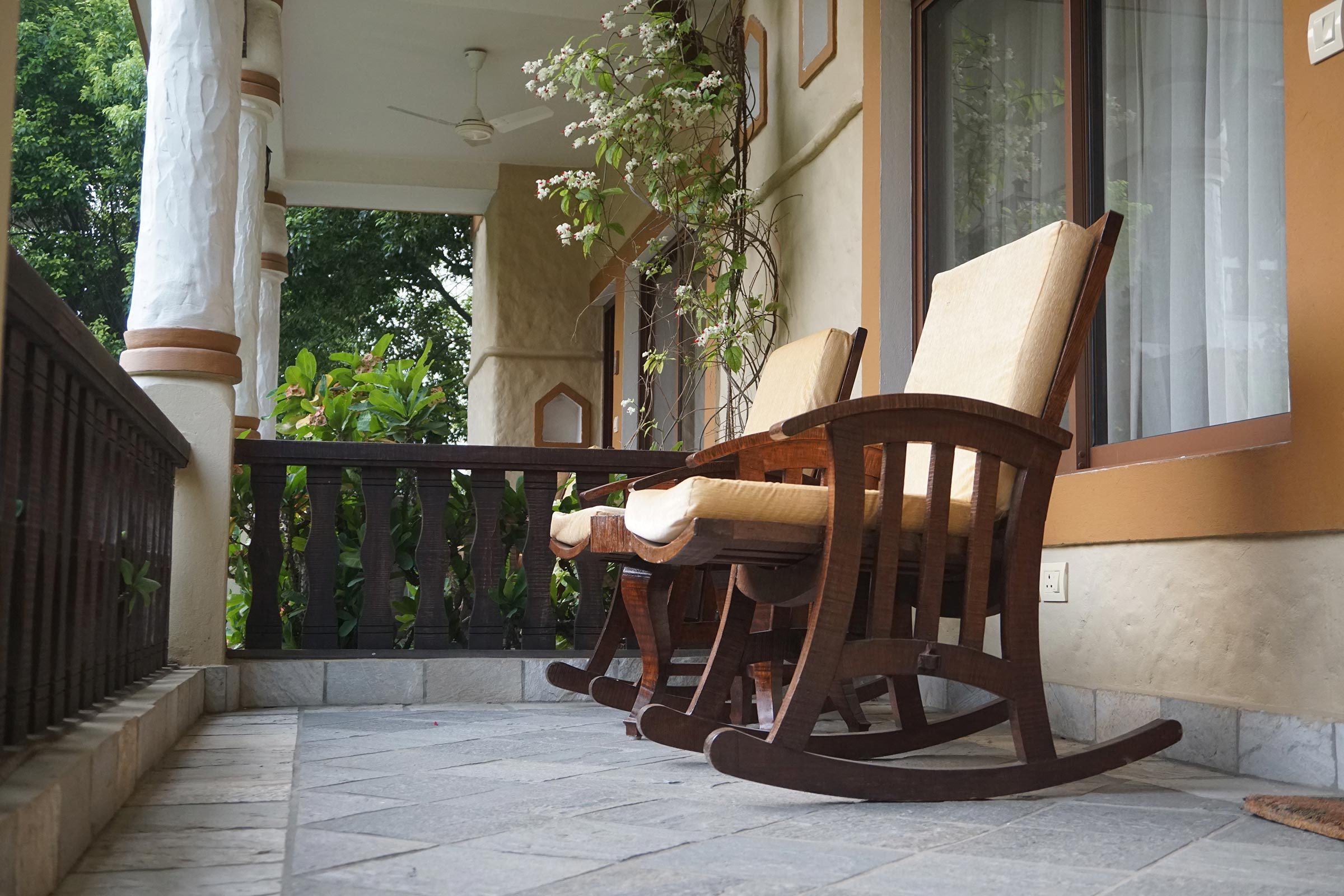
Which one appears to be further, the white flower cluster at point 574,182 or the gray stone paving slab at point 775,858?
the white flower cluster at point 574,182

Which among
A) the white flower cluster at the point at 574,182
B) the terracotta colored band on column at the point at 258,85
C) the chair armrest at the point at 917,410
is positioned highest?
the terracotta colored band on column at the point at 258,85

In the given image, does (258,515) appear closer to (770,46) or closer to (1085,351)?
(1085,351)

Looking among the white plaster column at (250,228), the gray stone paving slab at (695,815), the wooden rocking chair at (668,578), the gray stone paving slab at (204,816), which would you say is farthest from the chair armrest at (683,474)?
A: the white plaster column at (250,228)

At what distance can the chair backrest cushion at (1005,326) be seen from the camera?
2.26 meters

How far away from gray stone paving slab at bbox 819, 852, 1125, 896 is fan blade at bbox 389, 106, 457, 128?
23.5ft

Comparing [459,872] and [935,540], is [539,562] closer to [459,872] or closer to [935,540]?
[935,540]

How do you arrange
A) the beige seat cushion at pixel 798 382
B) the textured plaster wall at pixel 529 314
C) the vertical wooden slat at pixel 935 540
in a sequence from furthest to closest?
the textured plaster wall at pixel 529 314 → the beige seat cushion at pixel 798 382 → the vertical wooden slat at pixel 935 540

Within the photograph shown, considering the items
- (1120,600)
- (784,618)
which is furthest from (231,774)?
(1120,600)

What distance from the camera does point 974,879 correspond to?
1468 mm

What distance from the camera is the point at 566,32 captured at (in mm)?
6770

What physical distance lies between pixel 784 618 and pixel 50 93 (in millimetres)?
21538

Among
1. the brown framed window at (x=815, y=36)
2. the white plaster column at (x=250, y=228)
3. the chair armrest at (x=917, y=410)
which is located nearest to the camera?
the chair armrest at (x=917, y=410)

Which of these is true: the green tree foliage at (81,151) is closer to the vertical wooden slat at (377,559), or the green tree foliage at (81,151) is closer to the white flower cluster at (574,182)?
the white flower cluster at (574,182)

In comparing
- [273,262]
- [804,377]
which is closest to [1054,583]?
[804,377]
